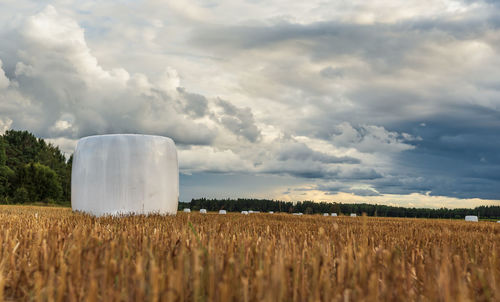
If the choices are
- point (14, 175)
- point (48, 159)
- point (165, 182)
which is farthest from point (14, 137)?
point (165, 182)

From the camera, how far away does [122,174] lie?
961 cm

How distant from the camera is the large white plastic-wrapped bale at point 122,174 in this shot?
9.62 metres

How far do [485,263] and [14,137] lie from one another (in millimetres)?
71741

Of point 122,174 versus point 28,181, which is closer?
point 122,174

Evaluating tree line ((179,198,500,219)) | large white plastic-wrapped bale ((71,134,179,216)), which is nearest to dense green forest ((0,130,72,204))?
tree line ((179,198,500,219))

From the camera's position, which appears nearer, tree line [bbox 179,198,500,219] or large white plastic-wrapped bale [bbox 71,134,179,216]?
large white plastic-wrapped bale [bbox 71,134,179,216]

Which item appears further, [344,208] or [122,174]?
[344,208]

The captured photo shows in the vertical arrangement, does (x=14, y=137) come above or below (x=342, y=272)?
above

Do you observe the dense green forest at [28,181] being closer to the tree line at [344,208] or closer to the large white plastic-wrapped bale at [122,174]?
the tree line at [344,208]

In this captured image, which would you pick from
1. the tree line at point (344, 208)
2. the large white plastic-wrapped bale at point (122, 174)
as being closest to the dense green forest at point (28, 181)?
the tree line at point (344, 208)

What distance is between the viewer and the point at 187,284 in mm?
2096

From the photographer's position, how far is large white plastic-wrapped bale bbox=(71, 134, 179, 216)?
31.6 feet

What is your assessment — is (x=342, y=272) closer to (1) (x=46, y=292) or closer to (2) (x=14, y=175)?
(1) (x=46, y=292)

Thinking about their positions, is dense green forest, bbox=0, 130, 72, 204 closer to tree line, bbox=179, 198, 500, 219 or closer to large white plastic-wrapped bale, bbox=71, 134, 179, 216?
tree line, bbox=179, 198, 500, 219
